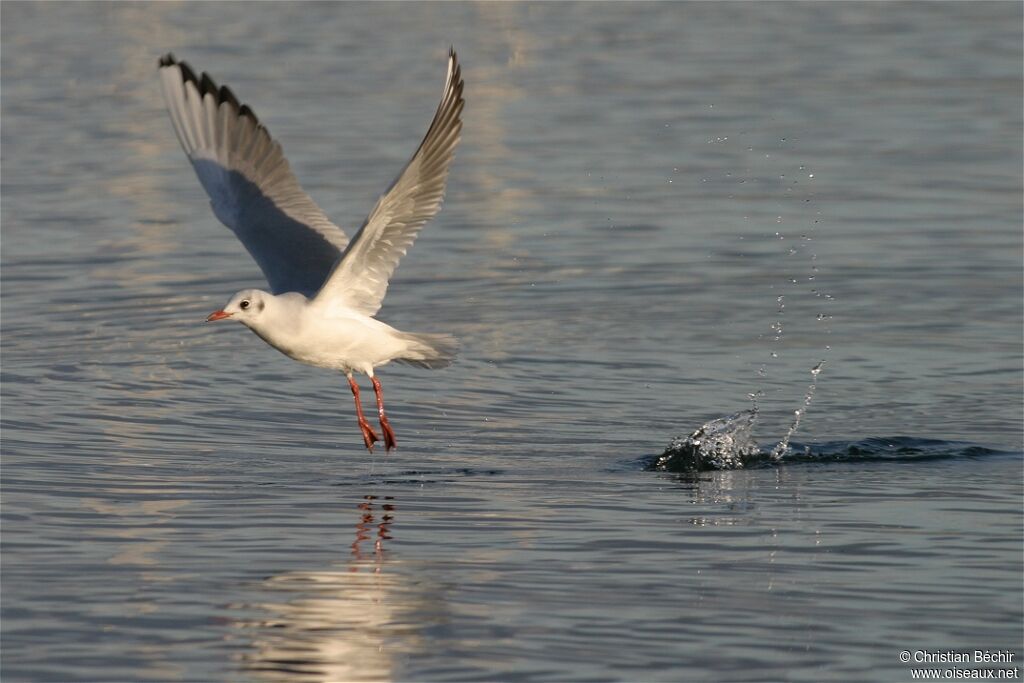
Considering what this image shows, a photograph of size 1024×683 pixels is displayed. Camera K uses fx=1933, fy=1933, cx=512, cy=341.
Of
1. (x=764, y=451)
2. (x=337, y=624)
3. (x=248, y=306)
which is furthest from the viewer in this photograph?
(x=764, y=451)

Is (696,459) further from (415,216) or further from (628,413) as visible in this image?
(415,216)

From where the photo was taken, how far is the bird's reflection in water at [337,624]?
7.50 metres

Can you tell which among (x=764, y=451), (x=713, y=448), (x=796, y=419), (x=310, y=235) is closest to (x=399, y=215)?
(x=310, y=235)

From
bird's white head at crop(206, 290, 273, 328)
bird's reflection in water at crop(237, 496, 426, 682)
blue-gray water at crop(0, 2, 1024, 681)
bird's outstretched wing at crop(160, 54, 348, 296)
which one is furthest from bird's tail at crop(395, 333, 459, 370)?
bird's reflection in water at crop(237, 496, 426, 682)

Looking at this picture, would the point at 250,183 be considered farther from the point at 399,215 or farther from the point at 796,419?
the point at 796,419

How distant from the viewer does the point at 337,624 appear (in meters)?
7.98

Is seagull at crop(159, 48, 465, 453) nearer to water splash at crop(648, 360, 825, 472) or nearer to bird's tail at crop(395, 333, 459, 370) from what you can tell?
bird's tail at crop(395, 333, 459, 370)

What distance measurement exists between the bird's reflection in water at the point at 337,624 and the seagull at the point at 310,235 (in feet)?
6.47

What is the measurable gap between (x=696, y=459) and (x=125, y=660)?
4272mm

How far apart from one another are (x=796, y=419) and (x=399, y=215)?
122 inches

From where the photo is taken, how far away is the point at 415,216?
417 inches

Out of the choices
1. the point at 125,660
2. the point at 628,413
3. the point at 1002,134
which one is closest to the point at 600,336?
the point at 628,413

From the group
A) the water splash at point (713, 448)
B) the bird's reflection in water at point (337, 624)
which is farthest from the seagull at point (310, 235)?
the bird's reflection in water at point (337, 624)

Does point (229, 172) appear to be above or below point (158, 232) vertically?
above
